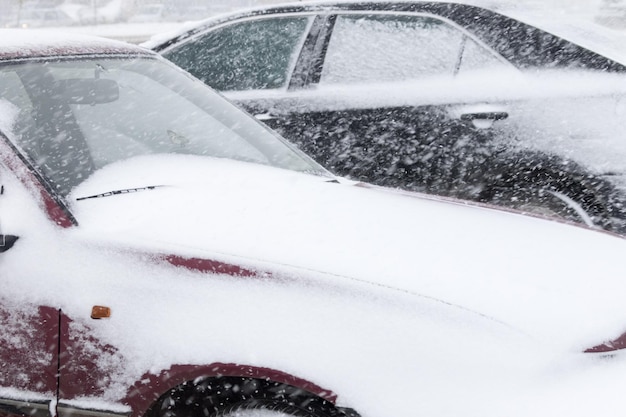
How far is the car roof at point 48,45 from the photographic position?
94.3 inches

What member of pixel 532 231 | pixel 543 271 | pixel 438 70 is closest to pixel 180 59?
pixel 438 70

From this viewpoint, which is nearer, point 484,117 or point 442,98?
point 484,117

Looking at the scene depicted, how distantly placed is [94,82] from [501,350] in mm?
1890

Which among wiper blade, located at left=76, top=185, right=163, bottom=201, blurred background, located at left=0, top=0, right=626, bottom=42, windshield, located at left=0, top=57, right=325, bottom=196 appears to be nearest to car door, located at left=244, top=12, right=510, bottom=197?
windshield, located at left=0, top=57, right=325, bottom=196

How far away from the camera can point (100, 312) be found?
1900 millimetres

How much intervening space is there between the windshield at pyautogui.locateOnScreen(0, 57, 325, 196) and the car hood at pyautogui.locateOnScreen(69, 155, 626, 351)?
11 centimetres

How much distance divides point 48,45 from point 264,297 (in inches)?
53.7

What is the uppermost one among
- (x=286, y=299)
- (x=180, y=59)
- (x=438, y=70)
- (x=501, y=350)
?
(x=180, y=59)

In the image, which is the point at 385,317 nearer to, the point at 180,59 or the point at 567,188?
the point at 567,188

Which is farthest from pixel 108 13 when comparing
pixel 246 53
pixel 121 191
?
pixel 121 191

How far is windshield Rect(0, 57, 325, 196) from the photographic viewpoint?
2270mm

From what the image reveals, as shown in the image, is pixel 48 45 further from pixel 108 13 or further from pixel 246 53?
pixel 108 13

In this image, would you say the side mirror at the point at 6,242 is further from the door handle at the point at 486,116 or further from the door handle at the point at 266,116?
the door handle at the point at 486,116

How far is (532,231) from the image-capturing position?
2387mm
